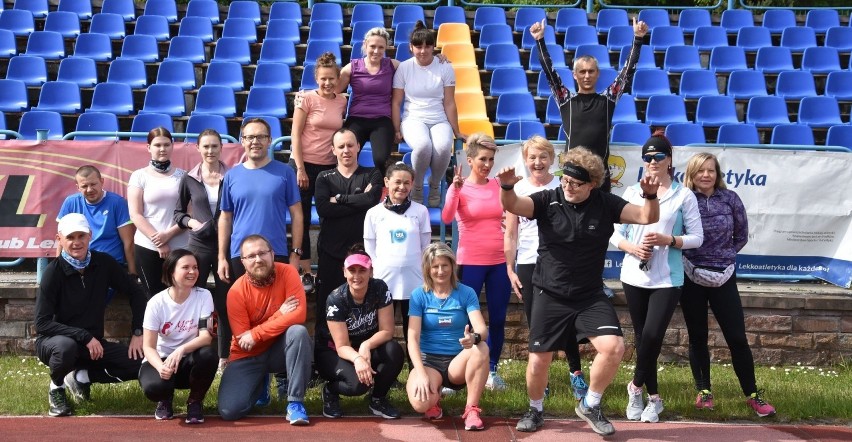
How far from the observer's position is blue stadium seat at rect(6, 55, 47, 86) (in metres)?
12.0

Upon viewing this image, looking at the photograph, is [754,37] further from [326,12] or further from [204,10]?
[204,10]

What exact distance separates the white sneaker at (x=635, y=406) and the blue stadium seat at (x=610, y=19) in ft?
28.2

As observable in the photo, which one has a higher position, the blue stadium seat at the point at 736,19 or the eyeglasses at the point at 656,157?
the blue stadium seat at the point at 736,19

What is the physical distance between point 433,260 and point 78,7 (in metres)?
9.53

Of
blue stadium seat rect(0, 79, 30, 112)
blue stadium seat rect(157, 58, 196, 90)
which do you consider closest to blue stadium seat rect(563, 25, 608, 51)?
blue stadium seat rect(157, 58, 196, 90)

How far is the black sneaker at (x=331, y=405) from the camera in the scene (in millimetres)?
6273

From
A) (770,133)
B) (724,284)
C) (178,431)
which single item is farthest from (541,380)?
(770,133)

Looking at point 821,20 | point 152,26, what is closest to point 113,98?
point 152,26

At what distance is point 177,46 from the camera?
12641 millimetres

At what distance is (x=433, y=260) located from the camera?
6.25 metres

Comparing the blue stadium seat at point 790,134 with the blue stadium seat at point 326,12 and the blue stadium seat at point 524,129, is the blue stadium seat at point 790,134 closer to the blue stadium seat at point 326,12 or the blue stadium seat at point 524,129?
the blue stadium seat at point 524,129

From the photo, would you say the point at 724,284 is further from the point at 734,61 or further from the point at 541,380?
the point at 734,61

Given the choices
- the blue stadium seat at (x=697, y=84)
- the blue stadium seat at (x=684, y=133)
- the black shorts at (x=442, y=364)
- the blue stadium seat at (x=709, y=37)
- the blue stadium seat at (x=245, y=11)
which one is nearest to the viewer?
the black shorts at (x=442, y=364)

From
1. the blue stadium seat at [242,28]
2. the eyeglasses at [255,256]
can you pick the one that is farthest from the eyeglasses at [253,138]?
the blue stadium seat at [242,28]
